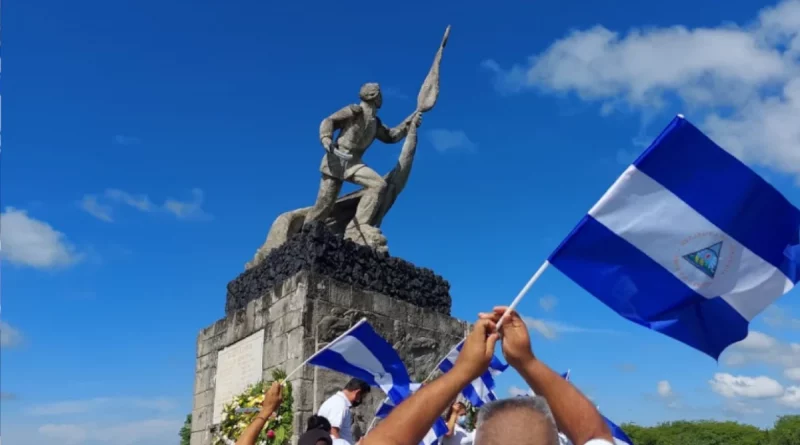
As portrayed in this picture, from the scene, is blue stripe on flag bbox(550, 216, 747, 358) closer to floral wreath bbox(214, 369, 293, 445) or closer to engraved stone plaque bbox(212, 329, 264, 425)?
floral wreath bbox(214, 369, 293, 445)

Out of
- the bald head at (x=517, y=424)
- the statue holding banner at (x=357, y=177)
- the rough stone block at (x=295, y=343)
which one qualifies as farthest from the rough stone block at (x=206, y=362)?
the bald head at (x=517, y=424)

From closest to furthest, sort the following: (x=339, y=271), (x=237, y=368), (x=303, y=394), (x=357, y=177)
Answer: (x=303, y=394), (x=339, y=271), (x=237, y=368), (x=357, y=177)

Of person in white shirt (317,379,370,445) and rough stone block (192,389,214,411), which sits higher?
rough stone block (192,389,214,411)

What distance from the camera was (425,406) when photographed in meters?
2.05

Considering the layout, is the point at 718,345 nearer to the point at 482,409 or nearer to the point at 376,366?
the point at 482,409

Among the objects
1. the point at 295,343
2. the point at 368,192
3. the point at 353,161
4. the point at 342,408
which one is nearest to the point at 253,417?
the point at 295,343

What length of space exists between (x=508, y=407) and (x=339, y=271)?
7461 mm

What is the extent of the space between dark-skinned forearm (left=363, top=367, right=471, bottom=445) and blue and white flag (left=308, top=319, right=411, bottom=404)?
3.87m

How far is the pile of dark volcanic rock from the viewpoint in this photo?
915cm

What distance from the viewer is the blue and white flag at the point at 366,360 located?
606 cm

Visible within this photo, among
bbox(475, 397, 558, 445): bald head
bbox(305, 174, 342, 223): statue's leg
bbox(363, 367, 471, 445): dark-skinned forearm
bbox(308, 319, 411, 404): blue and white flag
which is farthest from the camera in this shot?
bbox(305, 174, 342, 223): statue's leg

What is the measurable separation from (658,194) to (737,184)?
41 cm

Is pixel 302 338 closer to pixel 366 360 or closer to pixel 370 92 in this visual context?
pixel 366 360

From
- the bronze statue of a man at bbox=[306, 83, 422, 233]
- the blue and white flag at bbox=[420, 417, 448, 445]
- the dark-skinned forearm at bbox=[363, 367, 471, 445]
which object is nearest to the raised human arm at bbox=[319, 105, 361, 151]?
the bronze statue of a man at bbox=[306, 83, 422, 233]
